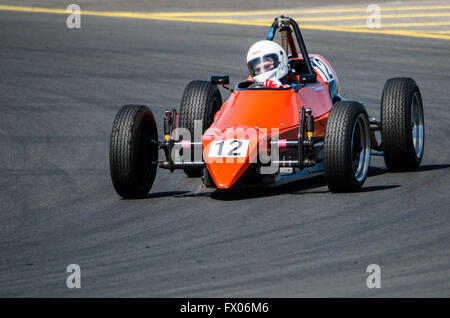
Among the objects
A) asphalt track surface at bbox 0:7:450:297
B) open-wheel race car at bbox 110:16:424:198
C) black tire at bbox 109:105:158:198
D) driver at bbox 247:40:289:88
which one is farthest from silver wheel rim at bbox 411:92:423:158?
black tire at bbox 109:105:158:198

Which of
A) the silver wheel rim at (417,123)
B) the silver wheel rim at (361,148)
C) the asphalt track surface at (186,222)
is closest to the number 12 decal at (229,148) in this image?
the asphalt track surface at (186,222)

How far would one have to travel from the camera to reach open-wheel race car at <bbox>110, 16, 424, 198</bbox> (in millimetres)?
9773

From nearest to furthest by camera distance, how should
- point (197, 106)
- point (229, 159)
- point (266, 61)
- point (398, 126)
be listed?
point (229, 159)
point (398, 126)
point (266, 61)
point (197, 106)

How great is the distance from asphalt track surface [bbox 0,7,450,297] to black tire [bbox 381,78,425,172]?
0.20 meters

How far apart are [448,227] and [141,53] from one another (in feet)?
47.8

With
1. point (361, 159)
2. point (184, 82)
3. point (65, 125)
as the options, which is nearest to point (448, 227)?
point (361, 159)

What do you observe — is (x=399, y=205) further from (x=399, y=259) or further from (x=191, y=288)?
(x=191, y=288)

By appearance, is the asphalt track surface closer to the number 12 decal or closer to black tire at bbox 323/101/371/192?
black tire at bbox 323/101/371/192

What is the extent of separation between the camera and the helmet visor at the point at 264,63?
11031 mm

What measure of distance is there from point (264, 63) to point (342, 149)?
1.85 metres

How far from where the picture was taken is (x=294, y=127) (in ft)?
34.2

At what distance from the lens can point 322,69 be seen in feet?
39.4

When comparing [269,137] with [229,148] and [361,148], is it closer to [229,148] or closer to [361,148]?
[229,148]

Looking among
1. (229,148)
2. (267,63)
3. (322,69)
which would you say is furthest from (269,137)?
(322,69)
